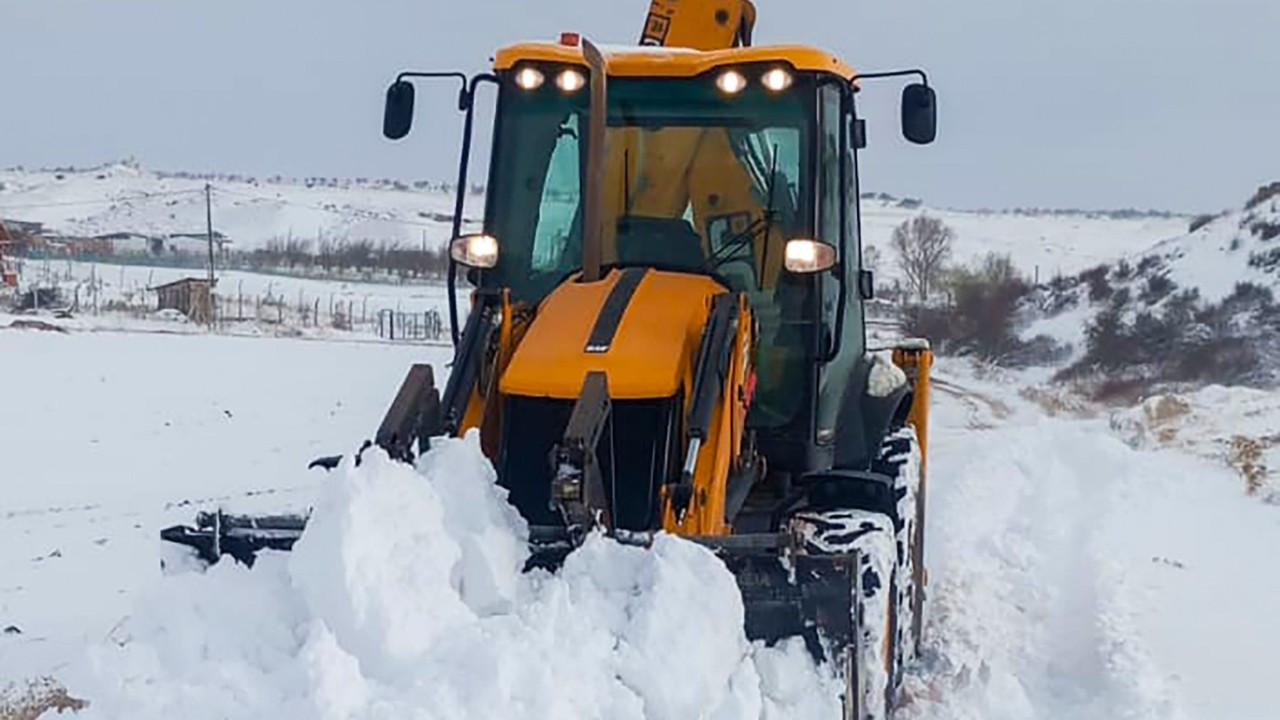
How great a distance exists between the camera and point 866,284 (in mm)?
6789

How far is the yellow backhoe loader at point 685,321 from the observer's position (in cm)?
472

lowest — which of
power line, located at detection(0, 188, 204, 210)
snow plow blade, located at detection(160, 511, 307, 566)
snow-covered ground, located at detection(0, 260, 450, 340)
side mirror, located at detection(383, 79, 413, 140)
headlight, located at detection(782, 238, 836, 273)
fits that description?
power line, located at detection(0, 188, 204, 210)

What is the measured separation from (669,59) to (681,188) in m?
0.51

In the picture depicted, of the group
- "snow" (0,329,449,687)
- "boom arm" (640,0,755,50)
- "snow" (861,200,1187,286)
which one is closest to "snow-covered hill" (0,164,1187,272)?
"snow" (861,200,1187,286)

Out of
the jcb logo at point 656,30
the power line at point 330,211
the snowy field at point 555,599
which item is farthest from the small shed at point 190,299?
the power line at point 330,211

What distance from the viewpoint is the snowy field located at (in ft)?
11.0

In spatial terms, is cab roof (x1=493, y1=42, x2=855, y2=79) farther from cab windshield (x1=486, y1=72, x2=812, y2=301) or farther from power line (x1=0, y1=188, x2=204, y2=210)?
power line (x1=0, y1=188, x2=204, y2=210)

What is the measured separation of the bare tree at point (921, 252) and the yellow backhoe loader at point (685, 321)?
40.1 meters

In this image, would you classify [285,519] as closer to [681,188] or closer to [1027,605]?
[681,188]

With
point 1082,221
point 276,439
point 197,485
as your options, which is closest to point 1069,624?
point 197,485

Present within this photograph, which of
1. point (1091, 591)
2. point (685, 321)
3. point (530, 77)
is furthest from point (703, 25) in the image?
point (1091, 591)

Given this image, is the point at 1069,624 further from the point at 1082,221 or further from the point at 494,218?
the point at 1082,221

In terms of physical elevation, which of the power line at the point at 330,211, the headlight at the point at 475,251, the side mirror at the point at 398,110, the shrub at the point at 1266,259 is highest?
the side mirror at the point at 398,110

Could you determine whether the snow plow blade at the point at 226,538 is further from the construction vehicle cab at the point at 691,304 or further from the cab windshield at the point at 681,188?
the cab windshield at the point at 681,188
